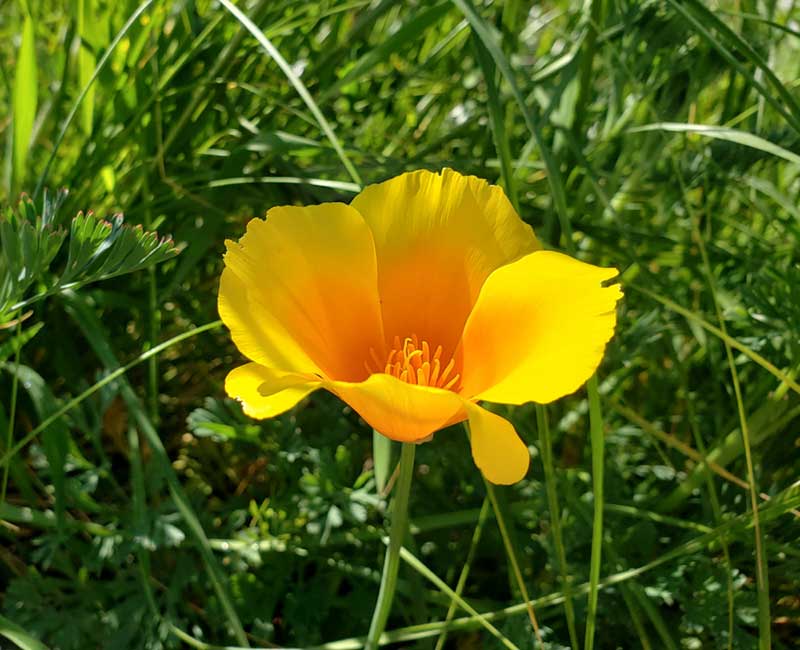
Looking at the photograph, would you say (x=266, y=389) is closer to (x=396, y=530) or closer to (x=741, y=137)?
(x=396, y=530)

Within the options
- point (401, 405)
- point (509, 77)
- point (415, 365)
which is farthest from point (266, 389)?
point (509, 77)

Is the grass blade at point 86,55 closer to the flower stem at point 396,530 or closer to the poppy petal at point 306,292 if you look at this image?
the poppy petal at point 306,292

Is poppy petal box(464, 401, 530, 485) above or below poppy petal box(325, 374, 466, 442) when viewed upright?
below

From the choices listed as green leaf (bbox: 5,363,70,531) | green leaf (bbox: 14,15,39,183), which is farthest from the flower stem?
green leaf (bbox: 14,15,39,183)

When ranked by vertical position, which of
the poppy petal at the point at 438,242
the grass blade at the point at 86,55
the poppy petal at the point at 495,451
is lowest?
the poppy petal at the point at 495,451

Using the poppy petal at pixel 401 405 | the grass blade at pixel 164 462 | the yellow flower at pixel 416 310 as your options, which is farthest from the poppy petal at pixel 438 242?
the grass blade at pixel 164 462

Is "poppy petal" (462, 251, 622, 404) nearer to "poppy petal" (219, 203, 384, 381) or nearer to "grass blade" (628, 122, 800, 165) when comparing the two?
"poppy petal" (219, 203, 384, 381)
